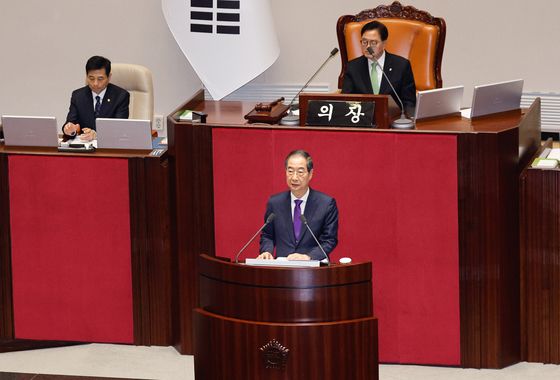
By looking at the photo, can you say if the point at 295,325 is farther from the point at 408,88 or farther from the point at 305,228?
the point at 408,88

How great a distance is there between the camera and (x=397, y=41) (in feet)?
26.4

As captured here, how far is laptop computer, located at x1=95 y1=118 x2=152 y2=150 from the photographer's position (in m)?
6.97

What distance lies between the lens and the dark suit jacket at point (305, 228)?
614cm

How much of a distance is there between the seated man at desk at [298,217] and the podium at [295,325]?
0.56 m

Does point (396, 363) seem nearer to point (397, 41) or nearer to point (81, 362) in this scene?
point (81, 362)

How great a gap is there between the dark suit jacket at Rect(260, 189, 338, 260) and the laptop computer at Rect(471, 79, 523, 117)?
1101 millimetres

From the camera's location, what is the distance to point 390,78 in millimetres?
7457

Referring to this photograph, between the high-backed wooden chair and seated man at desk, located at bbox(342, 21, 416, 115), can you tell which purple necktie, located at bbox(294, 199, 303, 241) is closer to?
seated man at desk, located at bbox(342, 21, 416, 115)

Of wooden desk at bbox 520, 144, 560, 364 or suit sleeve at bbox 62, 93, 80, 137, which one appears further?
suit sleeve at bbox 62, 93, 80, 137

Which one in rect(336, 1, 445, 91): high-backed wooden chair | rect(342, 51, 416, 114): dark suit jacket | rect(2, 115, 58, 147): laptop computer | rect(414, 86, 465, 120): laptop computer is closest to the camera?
rect(414, 86, 465, 120): laptop computer

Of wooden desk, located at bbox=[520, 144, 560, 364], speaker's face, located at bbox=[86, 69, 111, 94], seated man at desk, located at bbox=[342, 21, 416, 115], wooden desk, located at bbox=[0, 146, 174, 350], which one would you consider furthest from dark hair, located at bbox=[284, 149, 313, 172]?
speaker's face, located at bbox=[86, 69, 111, 94]

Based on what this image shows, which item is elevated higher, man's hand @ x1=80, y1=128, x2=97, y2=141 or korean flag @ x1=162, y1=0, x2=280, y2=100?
korean flag @ x1=162, y1=0, x2=280, y2=100

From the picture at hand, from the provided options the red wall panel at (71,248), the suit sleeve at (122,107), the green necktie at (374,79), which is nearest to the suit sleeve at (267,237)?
the red wall panel at (71,248)

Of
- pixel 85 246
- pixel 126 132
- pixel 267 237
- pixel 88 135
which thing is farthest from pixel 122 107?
pixel 267 237
